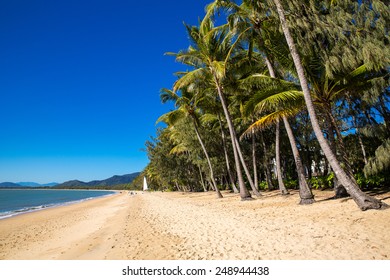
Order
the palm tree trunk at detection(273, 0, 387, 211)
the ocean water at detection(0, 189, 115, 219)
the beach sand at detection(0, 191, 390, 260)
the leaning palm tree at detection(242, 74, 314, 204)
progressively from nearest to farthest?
1. the beach sand at detection(0, 191, 390, 260)
2. the palm tree trunk at detection(273, 0, 387, 211)
3. the leaning palm tree at detection(242, 74, 314, 204)
4. the ocean water at detection(0, 189, 115, 219)

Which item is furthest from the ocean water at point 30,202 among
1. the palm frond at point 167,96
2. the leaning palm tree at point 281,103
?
the leaning palm tree at point 281,103

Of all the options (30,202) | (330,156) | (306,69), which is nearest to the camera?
(330,156)

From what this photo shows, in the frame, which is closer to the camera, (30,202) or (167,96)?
(167,96)

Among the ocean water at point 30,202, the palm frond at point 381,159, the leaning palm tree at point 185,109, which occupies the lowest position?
the ocean water at point 30,202

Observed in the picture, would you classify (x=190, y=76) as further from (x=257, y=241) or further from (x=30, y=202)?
(x=30, y=202)

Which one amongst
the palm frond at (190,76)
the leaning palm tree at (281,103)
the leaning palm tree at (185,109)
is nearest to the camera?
the leaning palm tree at (281,103)

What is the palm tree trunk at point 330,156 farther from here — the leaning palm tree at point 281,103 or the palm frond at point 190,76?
the palm frond at point 190,76

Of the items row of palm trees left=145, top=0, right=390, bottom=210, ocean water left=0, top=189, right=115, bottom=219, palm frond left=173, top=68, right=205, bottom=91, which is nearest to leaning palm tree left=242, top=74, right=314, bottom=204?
row of palm trees left=145, top=0, right=390, bottom=210

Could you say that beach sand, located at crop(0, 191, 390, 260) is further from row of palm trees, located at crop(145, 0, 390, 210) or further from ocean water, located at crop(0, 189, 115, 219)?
ocean water, located at crop(0, 189, 115, 219)

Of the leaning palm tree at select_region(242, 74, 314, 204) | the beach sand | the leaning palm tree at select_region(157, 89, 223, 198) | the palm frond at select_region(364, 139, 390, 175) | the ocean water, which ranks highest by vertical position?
the leaning palm tree at select_region(157, 89, 223, 198)

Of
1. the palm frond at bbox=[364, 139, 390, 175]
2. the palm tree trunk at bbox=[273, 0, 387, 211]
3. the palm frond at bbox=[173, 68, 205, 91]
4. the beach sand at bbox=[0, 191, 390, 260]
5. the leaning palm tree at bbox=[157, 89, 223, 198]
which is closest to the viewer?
the beach sand at bbox=[0, 191, 390, 260]

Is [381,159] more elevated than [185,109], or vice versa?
[185,109]

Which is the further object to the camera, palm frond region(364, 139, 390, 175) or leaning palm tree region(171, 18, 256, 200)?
leaning palm tree region(171, 18, 256, 200)

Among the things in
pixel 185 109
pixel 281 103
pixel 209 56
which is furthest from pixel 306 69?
pixel 185 109
